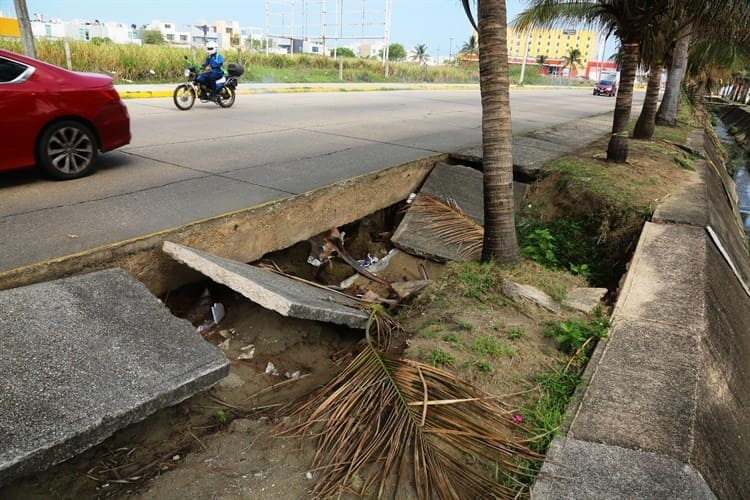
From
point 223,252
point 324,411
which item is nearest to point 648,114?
point 223,252

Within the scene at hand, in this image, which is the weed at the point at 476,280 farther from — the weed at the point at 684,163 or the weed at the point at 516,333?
the weed at the point at 684,163

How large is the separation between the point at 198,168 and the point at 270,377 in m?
3.63

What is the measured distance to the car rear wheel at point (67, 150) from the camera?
18.9 feet

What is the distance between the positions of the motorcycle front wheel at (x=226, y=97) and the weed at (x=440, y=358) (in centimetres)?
1107

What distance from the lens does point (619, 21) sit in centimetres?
823

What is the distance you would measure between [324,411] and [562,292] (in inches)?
102

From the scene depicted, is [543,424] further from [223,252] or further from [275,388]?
[223,252]

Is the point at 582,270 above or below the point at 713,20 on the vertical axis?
below

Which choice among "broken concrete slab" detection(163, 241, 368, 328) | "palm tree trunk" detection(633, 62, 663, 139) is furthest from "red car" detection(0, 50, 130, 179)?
"palm tree trunk" detection(633, 62, 663, 139)

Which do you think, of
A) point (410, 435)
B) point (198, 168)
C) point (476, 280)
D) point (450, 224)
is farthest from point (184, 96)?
point (410, 435)

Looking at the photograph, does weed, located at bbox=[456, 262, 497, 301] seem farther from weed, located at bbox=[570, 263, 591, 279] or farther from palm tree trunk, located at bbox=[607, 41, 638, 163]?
palm tree trunk, located at bbox=[607, 41, 638, 163]

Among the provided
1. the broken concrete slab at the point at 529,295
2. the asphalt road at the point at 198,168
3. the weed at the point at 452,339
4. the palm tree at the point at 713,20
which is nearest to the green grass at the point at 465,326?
the weed at the point at 452,339

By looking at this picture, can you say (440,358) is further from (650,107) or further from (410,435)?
(650,107)

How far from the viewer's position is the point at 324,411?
3.27 metres
